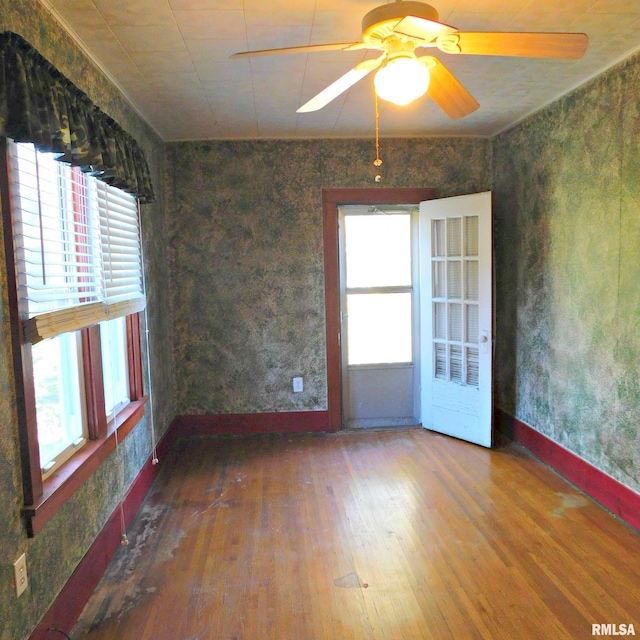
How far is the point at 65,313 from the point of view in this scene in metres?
2.08

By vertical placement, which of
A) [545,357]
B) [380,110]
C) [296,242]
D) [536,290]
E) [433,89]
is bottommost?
[545,357]

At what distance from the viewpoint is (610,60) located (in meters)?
2.81

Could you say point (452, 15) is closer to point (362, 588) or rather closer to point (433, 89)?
point (433, 89)

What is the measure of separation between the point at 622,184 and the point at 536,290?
3.61ft

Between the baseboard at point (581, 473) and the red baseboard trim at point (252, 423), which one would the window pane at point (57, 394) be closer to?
the red baseboard trim at point (252, 423)

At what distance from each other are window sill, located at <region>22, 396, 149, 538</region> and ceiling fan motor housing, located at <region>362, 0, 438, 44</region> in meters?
1.99

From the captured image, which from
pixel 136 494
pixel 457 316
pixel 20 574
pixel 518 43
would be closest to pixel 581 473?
pixel 457 316

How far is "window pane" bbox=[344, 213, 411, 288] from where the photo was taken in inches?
184

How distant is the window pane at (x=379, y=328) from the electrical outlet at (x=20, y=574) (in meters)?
3.27

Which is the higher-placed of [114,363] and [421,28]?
[421,28]

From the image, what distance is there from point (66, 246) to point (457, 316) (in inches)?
116

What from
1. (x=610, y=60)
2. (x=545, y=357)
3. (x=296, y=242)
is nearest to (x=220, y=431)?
(x=296, y=242)

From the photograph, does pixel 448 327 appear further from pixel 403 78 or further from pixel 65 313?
pixel 65 313

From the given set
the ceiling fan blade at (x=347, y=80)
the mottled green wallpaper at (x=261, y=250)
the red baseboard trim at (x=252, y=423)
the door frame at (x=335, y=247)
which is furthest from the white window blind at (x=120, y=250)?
the door frame at (x=335, y=247)
